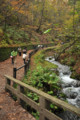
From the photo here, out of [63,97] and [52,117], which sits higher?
[52,117]

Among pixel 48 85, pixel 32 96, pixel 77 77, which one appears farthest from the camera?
pixel 77 77

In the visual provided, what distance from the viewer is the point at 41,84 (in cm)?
754

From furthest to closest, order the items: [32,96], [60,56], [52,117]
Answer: [60,56], [32,96], [52,117]

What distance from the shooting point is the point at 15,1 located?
2086 centimetres

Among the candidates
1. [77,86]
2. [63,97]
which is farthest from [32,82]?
[77,86]

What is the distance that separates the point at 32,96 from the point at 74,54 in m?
12.8

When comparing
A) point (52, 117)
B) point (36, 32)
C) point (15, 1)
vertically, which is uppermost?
point (15, 1)

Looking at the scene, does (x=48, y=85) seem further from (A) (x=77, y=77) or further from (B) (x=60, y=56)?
(B) (x=60, y=56)

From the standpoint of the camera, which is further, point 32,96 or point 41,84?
point 41,84

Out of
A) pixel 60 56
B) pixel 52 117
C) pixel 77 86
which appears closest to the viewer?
pixel 52 117

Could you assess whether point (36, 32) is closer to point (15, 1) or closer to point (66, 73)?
point (15, 1)

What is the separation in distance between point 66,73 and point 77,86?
11.7ft

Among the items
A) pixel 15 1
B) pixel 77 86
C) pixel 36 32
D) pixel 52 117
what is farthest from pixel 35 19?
pixel 52 117

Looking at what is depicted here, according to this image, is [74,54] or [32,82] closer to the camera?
[32,82]
